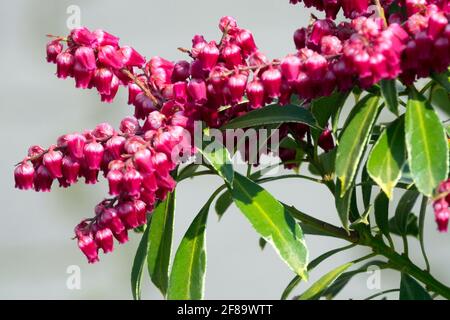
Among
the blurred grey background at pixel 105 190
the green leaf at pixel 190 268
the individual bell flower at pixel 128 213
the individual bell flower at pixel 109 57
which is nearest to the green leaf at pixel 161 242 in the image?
the green leaf at pixel 190 268

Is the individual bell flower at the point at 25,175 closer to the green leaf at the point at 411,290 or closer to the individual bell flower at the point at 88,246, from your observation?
the individual bell flower at the point at 88,246

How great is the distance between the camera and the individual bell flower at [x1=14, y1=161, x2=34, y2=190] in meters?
1.34

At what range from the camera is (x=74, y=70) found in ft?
4.40

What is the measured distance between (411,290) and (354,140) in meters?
0.36

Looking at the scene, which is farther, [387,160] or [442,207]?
[387,160]

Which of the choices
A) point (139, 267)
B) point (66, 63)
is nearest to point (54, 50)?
point (66, 63)

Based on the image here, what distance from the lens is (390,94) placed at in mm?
1241

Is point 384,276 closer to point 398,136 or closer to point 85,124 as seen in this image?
point 85,124

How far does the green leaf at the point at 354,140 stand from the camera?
124 cm

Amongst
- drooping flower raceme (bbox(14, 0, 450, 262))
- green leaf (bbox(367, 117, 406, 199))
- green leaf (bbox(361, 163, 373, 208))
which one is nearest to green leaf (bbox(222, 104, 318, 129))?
drooping flower raceme (bbox(14, 0, 450, 262))

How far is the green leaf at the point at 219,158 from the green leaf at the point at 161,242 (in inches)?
5.4

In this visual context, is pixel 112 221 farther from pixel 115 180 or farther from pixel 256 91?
pixel 256 91
